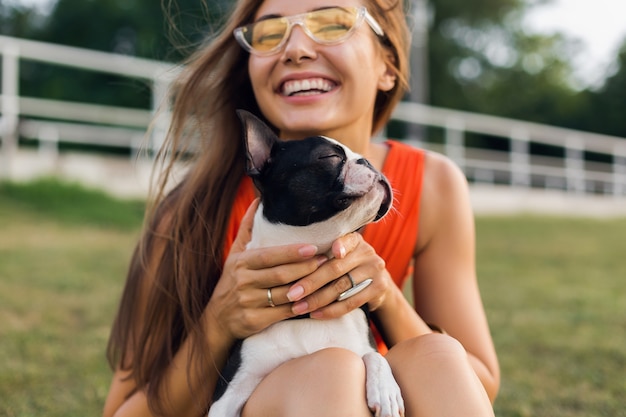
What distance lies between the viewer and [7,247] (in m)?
5.15

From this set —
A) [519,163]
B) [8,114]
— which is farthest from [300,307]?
[519,163]

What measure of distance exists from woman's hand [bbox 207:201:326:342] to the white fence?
910 millimetres

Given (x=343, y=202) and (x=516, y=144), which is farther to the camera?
(x=516, y=144)

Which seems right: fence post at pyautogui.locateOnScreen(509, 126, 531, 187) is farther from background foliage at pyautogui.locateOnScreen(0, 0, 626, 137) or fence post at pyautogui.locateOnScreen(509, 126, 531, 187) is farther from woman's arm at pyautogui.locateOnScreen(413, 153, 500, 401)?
woman's arm at pyautogui.locateOnScreen(413, 153, 500, 401)

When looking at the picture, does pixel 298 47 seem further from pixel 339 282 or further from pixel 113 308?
pixel 113 308

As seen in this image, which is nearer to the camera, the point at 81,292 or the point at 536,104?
the point at 81,292

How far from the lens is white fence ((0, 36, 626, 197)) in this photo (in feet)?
22.3

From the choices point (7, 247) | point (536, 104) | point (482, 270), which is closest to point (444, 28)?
point (536, 104)

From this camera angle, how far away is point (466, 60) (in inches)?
1129

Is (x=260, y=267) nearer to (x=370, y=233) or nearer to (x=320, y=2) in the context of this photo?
(x=370, y=233)

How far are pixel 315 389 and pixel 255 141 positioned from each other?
639mm

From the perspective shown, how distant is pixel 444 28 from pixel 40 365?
27.3 metres

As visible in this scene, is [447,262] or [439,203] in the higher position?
[439,203]

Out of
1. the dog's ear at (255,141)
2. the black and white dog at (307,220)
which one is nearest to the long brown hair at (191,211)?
the black and white dog at (307,220)
